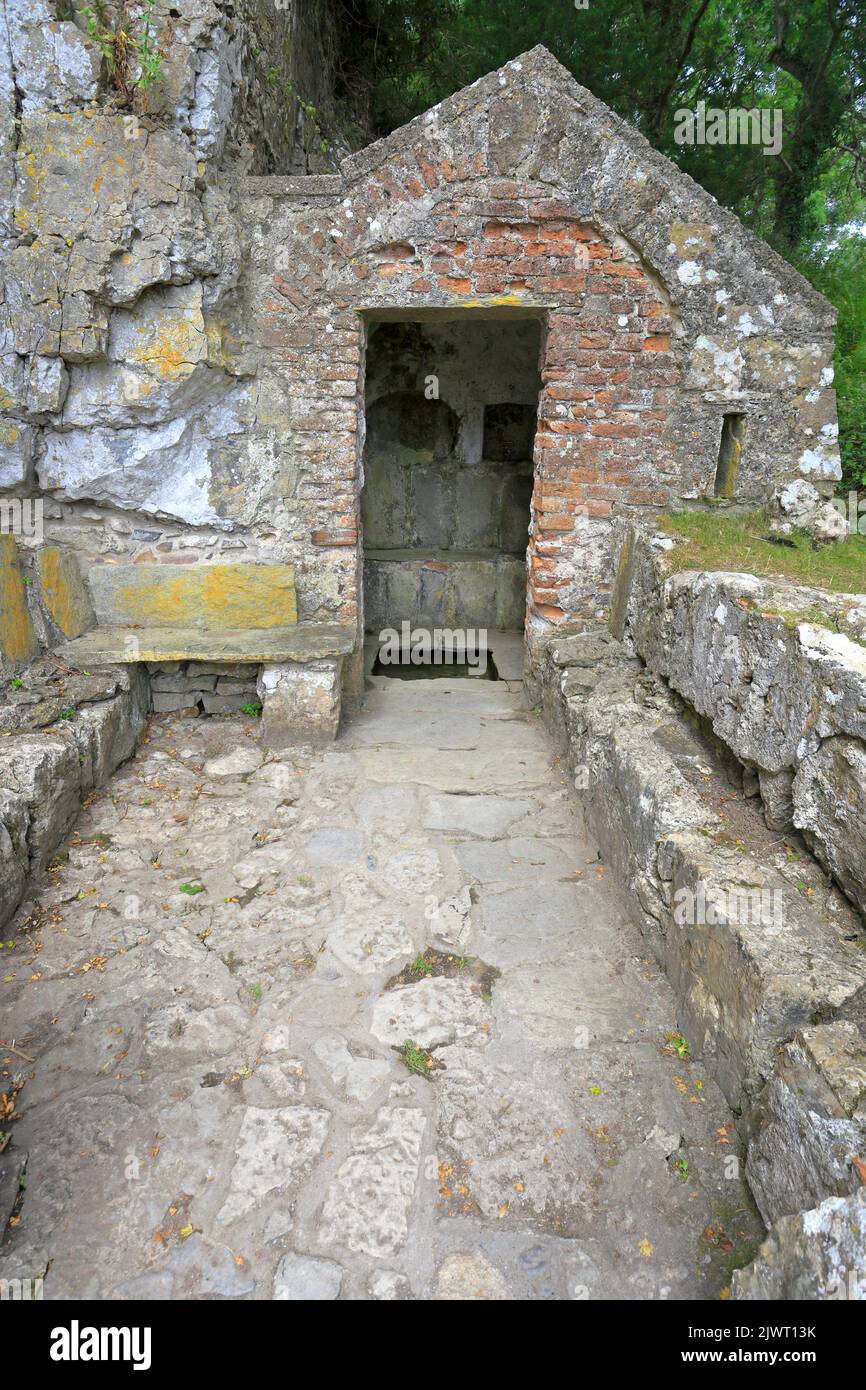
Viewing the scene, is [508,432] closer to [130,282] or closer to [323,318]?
[323,318]

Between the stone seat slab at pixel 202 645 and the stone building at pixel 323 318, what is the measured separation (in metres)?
0.04

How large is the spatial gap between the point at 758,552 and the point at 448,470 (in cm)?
395

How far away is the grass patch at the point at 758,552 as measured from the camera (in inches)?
130

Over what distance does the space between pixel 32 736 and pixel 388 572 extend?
149 inches

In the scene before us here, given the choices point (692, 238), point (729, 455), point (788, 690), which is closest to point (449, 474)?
point (729, 455)

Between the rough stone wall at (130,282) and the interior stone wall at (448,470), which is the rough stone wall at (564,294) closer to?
the rough stone wall at (130,282)

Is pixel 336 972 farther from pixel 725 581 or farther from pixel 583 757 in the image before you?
pixel 725 581

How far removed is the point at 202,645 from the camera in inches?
165

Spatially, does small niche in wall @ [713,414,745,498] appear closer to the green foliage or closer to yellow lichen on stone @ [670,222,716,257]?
yellow lichen on stone @ [670,222,716,257]

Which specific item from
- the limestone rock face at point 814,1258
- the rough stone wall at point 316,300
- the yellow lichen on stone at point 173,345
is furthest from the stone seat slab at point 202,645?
the limestone rock face at point 814,1258

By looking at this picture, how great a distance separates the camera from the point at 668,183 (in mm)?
3895

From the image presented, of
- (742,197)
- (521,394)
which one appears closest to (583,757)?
(521,394)

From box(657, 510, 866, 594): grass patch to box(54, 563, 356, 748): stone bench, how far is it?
A: 6.31ft

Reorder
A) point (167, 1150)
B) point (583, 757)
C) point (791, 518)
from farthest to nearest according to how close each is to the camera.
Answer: point (791, 518), point (583, 757), point (167, 1150)
